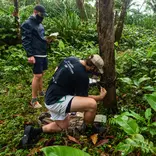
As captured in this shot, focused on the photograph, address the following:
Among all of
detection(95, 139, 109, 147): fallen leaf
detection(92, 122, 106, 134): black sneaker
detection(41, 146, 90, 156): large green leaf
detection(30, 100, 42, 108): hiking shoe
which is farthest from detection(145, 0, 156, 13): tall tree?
detection(41, 146, 90, 156): large green leaf

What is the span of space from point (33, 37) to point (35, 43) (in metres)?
0.12

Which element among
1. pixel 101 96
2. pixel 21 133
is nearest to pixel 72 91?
pixel 101 96

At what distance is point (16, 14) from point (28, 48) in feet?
10.9

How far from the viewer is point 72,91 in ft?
11.1

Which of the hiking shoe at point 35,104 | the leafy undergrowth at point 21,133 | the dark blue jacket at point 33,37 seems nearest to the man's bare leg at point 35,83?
the hiking shoe at point 35,104

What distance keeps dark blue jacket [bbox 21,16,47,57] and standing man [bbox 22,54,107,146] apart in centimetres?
128

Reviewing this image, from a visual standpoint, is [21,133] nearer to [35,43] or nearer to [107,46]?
[35,43]

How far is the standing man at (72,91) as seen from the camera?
3.14m

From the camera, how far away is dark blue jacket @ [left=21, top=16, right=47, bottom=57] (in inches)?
171

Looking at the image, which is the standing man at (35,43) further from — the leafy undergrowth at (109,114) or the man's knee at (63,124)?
the man's knee at (63,124)

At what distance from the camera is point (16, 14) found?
7.17 m

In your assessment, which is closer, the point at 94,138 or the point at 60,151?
the point at 60,151

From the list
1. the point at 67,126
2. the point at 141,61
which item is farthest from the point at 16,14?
the point at 67,126

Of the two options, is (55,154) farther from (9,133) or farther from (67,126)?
(9,133)
